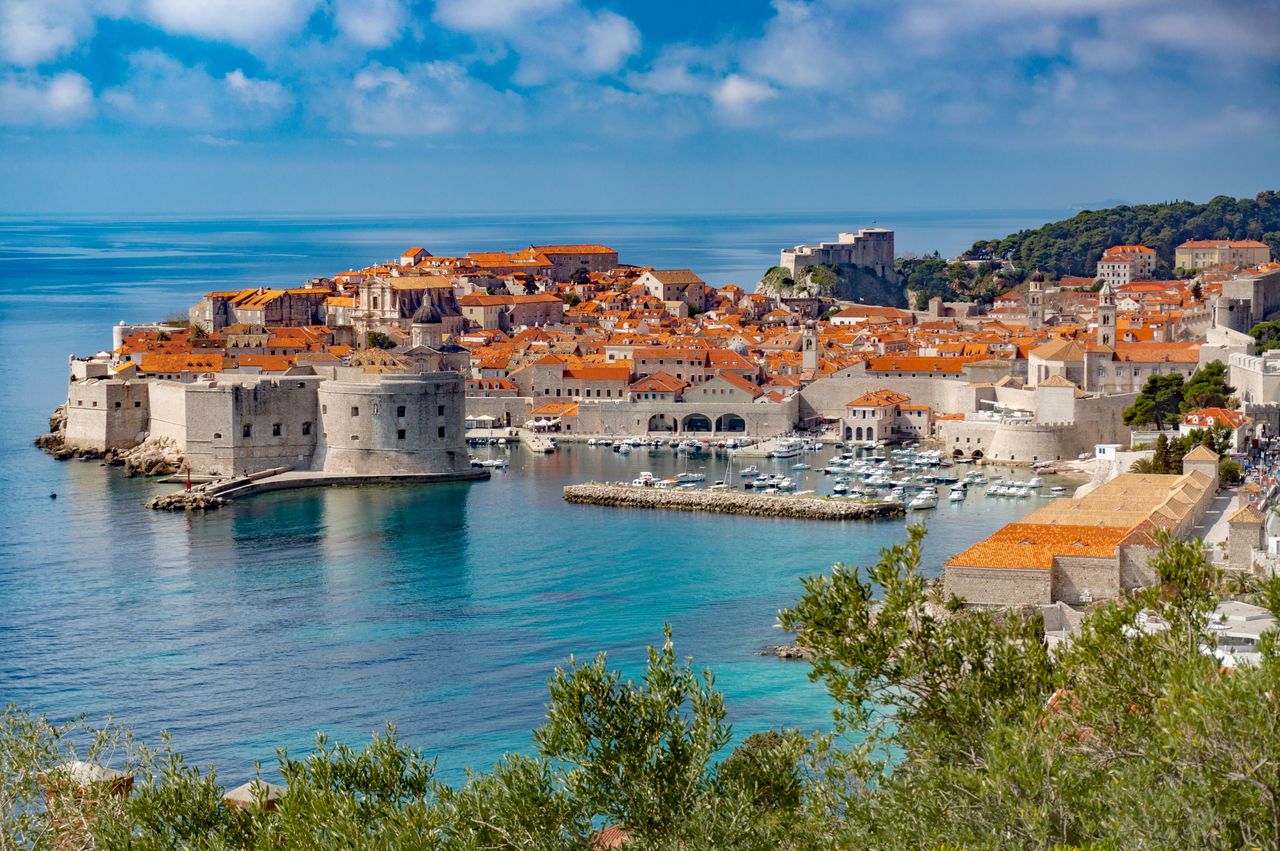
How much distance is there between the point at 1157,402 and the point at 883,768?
74.5 ft

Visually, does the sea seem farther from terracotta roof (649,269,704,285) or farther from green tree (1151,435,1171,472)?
terracotta roof (649,269,704,285)

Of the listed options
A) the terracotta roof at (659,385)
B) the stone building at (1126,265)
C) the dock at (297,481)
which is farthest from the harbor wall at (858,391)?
the stone building at (1126,265)

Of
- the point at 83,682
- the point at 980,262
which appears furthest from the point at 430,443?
the point at 980,262

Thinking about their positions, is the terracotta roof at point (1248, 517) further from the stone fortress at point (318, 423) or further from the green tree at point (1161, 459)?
the stone fortress at point (318, 423)

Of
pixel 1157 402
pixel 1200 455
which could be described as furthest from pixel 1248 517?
pixel 1157 402

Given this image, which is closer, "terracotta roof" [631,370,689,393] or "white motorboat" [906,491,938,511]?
"white motorboat" [906,491,938,511]

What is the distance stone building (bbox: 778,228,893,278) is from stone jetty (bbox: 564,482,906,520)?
1135 inches

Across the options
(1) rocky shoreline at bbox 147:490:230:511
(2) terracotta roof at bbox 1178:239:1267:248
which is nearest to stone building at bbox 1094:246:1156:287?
(2) terracotta roof at bbox 1178:239:1267:248

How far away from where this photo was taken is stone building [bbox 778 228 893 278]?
5488 cm

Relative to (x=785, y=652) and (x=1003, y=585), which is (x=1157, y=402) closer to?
(x=1003, y=585)

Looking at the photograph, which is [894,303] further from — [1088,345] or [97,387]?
[97,387]

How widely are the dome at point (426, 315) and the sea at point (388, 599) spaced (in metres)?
10.3

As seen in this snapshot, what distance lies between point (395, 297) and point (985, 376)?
1461 cm

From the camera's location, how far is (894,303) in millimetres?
57000
